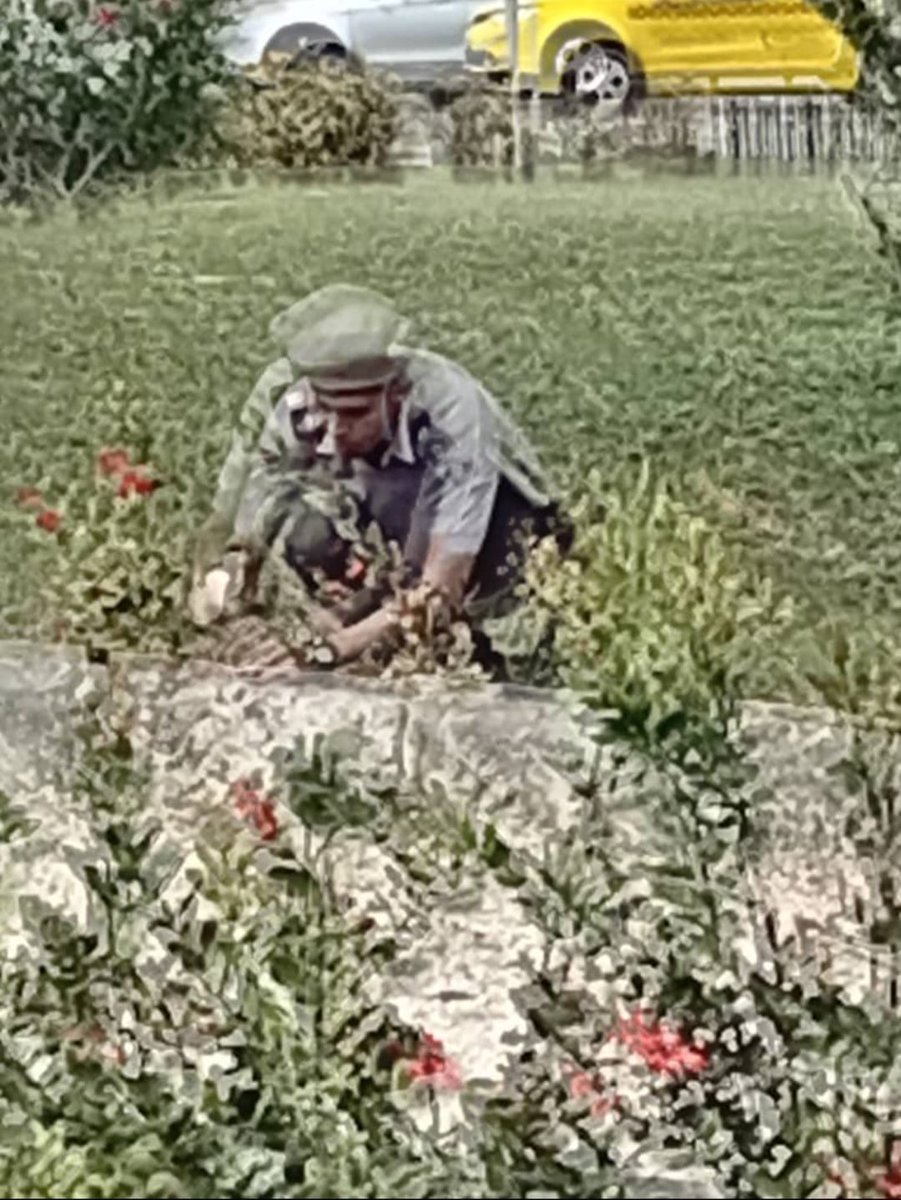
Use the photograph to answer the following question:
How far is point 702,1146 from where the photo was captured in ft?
6.04

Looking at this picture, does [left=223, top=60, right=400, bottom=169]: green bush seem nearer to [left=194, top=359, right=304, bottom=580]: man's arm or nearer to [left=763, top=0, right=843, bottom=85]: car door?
[left=194, top=359, right=304, bottom=580]: man's arm

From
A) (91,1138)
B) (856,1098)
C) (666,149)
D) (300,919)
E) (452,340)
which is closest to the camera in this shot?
(91,1138)

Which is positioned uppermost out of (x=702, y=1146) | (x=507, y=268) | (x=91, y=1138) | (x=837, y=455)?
(x=507, y=268)

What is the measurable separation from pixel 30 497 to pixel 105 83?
0.43m

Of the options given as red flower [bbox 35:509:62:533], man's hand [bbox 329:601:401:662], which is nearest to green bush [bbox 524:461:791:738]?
man's hand [bbox 329:601:401:662]

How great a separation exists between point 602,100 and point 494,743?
59 centimetres

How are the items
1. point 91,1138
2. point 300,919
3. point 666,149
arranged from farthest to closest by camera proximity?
point 666,149
point 300,919
point 91,1138

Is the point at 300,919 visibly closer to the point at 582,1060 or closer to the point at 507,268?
the point at 582,1060

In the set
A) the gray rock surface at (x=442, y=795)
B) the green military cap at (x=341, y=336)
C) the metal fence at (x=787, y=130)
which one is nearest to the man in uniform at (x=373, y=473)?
the green military cap at (x=341, y=336)

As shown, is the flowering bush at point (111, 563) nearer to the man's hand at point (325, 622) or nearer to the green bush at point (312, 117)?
the man's hand at point (325, 622)

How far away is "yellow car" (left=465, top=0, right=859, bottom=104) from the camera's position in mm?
2039

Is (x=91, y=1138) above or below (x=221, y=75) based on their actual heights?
below

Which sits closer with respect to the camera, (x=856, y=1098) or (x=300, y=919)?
(x=856, y=1098)

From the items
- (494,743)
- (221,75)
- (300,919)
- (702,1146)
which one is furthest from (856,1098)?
(221,75)
